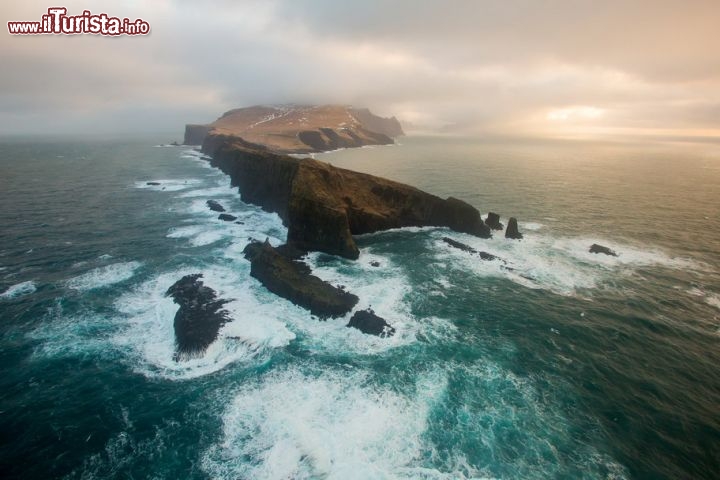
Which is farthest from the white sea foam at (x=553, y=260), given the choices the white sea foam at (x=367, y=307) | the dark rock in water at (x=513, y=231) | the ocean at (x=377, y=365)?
the white sea foam at (x=367, y=307)

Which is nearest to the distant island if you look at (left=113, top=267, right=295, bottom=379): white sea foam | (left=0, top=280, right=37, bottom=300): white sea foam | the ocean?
(left=113, top=267, right=295, bottom=379): white sea foam

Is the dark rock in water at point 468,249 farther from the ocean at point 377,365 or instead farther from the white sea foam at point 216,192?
the white sea foam at point 216,192

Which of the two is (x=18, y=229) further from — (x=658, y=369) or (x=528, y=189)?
(x=528, y=189)

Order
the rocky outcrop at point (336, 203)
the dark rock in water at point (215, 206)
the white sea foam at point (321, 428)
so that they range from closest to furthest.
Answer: the white sea foam at point (321, 428)
the rocky outcrop at point (336, 203)
the dark rock in water at point (215, 206)

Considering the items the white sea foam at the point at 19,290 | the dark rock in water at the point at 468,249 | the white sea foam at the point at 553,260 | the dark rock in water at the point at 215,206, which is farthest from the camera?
the dark rock in water at the point at 215,206

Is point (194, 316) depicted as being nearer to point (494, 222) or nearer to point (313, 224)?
point (313, 224)
